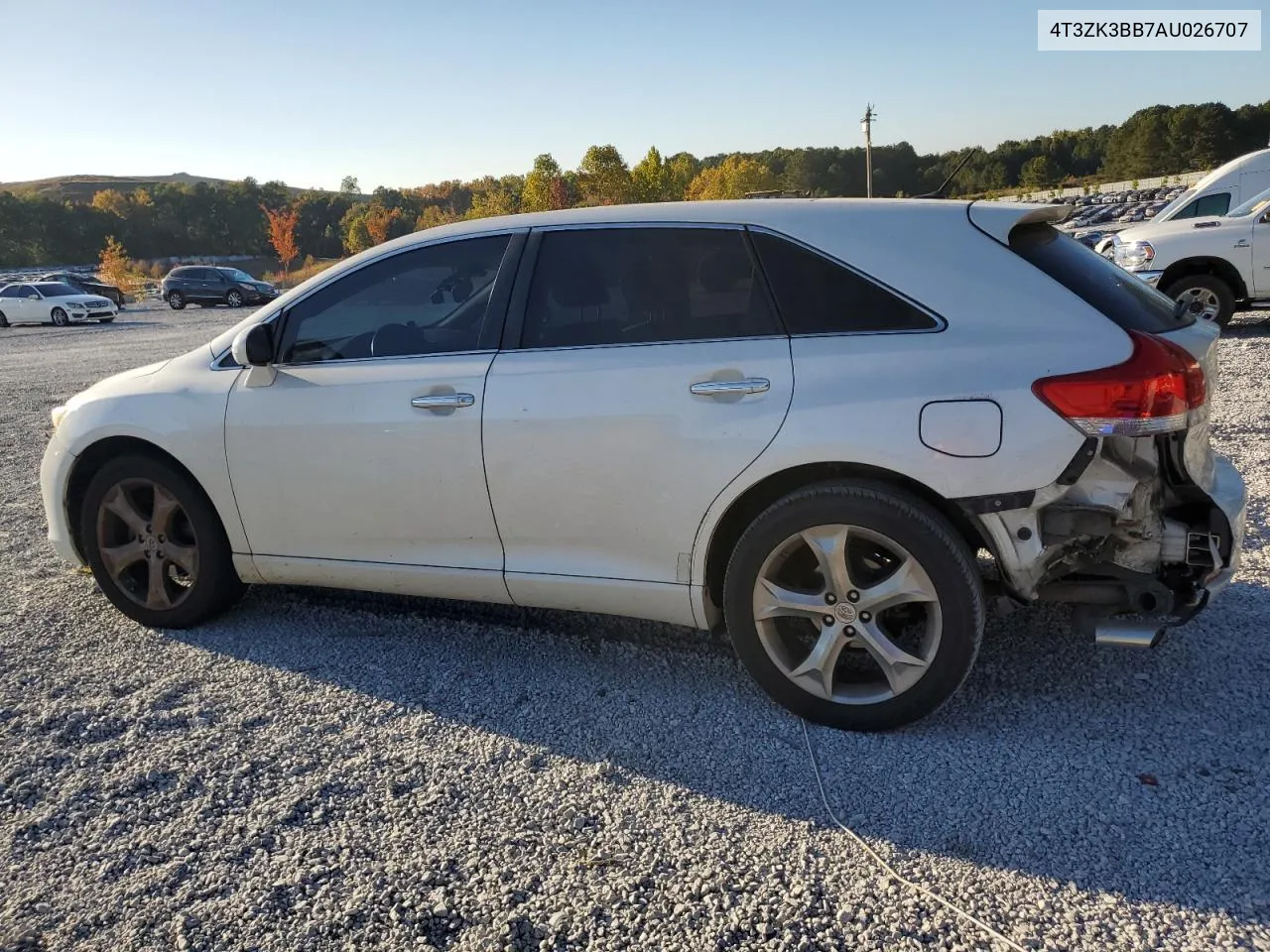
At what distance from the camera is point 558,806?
2.73 metres

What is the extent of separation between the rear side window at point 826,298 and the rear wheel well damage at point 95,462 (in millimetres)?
2602

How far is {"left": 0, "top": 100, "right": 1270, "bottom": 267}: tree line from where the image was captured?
3243 inches

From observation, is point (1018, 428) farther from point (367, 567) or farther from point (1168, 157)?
point (1168, 157)

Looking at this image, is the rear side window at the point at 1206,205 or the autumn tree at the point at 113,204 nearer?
the rear side window at the point at 1206,205

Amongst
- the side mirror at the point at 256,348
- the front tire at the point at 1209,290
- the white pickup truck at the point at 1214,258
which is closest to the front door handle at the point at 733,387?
the side mirror at the point at 256,348

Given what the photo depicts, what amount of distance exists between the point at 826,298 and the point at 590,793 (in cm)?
174

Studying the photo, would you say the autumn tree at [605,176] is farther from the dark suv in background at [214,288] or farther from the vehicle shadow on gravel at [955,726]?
the vehicle shadow on gravel at [955,726]

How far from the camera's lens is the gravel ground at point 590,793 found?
2.27 metres

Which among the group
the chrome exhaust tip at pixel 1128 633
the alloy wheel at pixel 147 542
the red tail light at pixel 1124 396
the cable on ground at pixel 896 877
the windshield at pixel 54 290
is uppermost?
the windshield at pixel 54 290

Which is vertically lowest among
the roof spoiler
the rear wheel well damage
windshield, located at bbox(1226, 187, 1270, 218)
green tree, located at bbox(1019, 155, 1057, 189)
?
the rear wheel well damage

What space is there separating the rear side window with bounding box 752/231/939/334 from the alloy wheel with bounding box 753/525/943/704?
0.66 metres

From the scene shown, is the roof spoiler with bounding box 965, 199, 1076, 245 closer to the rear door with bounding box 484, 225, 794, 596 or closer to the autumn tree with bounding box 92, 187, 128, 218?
the rear door with bounding box 484, 225, 794, 596

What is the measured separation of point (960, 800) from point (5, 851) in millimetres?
2744

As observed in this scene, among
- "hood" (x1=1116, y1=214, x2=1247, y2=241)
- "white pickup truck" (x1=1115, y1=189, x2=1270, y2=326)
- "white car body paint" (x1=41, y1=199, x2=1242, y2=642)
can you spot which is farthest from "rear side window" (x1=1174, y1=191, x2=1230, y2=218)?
"white car body paint" (x1=41, y1=199, x2=1242, y2=642)
